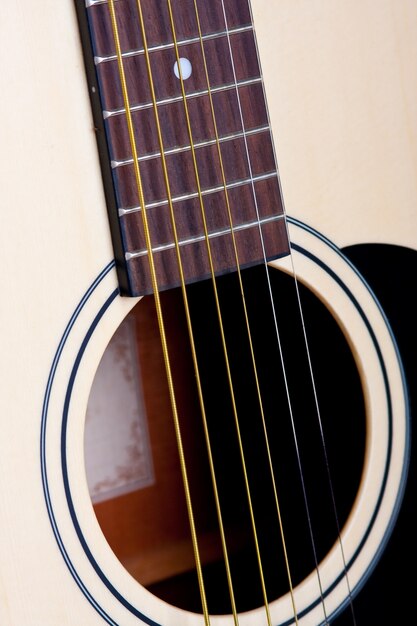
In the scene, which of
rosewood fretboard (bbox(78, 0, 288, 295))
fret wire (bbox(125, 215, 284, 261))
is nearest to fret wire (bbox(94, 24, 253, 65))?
rosewood fretboard (bbox(78, 0, 288, 295))

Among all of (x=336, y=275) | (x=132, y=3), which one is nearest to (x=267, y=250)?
(x=336, y=275)

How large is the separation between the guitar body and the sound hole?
38 millimetres

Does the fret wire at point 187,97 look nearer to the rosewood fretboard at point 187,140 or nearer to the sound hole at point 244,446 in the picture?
the rosewood fretboard at point 187,140

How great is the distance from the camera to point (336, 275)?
615mm

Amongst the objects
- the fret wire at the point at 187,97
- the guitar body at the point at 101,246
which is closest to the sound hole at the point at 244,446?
the guitar body at the point at 101,246

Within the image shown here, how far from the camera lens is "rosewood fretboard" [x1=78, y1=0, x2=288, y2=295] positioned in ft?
1.69

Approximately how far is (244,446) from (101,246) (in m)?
0.29

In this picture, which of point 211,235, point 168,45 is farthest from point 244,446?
point 168,45

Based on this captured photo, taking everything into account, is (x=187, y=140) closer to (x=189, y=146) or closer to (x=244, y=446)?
(x=189, y=146)

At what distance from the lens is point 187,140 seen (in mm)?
544

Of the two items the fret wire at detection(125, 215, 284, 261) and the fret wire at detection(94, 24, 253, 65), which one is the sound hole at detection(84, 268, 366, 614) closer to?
the fret wire at detection(125, 215, 284, 261)

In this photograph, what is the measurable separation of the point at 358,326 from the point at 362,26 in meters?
0.23

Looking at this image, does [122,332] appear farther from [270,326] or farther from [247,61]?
[247,61]

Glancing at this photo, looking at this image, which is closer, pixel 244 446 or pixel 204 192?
pixel 204 192
